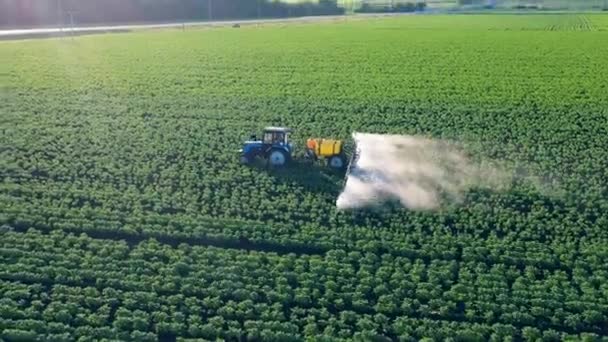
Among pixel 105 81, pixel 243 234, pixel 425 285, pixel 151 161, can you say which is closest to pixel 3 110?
pixel 105 81

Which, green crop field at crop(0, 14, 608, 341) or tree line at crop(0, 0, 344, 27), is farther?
tree line at crop(0, 0, 344, 27)

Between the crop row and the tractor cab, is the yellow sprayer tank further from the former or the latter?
the crop row

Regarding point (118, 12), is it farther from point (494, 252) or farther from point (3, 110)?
point (494, 252)

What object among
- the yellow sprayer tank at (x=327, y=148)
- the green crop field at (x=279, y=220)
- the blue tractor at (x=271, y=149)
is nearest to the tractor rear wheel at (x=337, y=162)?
the yellow sprayer tank at (x=327, y=148)

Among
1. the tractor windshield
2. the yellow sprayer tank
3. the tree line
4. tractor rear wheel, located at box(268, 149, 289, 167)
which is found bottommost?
A: the tree line

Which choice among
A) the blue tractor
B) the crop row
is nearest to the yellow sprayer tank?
the blue tractor

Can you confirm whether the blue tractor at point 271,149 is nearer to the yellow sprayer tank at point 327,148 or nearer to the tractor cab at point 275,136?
the tractor cab at point 275,136
